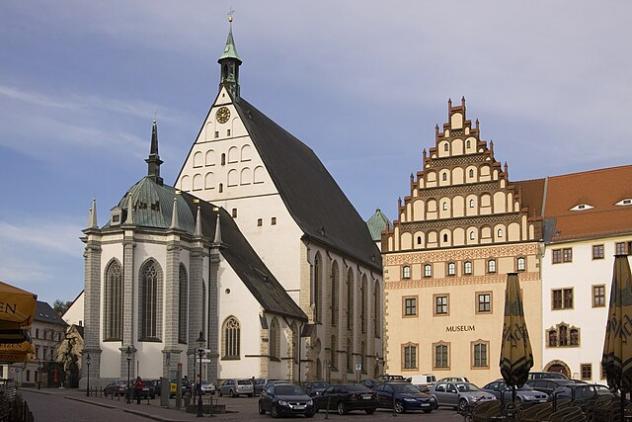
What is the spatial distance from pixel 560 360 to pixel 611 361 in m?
34.8

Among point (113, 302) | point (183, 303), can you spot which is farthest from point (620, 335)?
point (183, 303)

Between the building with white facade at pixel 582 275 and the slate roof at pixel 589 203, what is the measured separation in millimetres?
55

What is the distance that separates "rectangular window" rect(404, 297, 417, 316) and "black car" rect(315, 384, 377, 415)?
60.8ft

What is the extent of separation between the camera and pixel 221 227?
234 ft

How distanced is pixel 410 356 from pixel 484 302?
5.61m

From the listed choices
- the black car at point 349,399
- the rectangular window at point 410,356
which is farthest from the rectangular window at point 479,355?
the black car at point 349,399

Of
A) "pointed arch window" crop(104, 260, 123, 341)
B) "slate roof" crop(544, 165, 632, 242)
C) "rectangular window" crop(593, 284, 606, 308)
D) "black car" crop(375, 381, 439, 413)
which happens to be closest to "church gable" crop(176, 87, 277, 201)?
"pointed arch window" crop(104, 260, 123, 341)

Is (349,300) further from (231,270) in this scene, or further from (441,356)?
(441,356)

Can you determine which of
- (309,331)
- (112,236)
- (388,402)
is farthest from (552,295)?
(112,236)

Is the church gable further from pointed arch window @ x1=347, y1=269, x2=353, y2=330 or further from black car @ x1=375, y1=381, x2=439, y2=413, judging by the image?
black car @ x1=375, y1=381, x2=439, y2=413

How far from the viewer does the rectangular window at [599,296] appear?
49969 millimetres

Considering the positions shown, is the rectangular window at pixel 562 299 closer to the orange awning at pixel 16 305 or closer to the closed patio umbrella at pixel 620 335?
the closed patio umbrella at pixel 620 335

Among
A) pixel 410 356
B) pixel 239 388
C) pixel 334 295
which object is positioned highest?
pixel 334 295

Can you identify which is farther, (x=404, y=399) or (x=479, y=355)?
(x=479, y=355)
